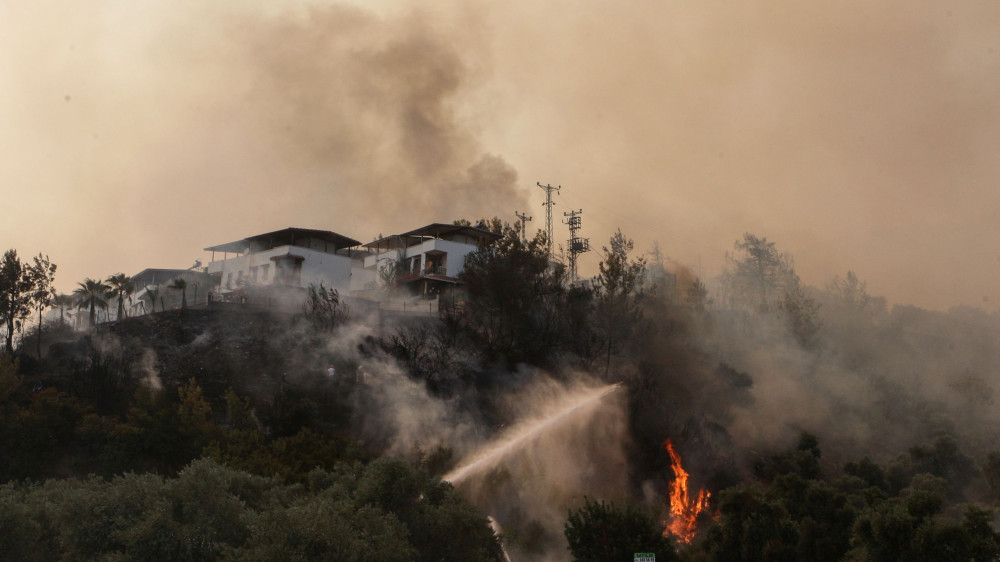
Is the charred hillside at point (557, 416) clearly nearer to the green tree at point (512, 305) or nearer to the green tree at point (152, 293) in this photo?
the green tree at point (512, 305)

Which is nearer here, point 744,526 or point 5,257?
point 744,526

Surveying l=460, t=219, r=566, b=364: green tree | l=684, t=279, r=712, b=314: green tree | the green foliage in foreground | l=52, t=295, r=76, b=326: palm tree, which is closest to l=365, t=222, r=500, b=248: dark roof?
l=460, t=219, r=566, b=364: green tree

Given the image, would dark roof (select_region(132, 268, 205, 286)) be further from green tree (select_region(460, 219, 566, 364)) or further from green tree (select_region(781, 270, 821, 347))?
green tree (select_region(781, 270, 821, 347))

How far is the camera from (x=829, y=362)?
7962 cm

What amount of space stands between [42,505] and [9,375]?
855 inches

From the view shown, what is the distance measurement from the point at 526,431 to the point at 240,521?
1145 inches

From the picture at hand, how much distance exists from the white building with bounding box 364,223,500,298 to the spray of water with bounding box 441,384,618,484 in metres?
23.4

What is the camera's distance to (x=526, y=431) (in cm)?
5219

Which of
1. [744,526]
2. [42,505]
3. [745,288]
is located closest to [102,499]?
[42,505]

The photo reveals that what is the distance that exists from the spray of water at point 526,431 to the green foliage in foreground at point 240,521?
14.2 m

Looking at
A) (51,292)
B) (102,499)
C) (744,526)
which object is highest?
(51,292)

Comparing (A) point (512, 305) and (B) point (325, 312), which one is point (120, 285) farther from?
(A) point (512, 305)

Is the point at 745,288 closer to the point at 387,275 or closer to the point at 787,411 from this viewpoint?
the point at 787,411

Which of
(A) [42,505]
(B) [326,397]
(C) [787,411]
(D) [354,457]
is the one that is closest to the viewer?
(A) [42,505]
